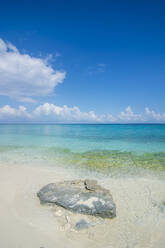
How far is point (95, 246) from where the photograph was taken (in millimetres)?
3586

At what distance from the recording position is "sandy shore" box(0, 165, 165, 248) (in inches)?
144

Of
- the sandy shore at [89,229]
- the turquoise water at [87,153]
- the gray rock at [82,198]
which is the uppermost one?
the gray rock at [82,198]

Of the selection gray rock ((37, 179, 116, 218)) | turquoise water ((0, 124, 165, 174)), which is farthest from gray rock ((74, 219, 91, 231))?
turquoise water ((0, 124, 165, 174))

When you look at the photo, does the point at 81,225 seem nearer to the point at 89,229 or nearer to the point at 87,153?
the point at 89,229

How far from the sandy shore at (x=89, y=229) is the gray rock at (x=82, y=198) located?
0.35 m

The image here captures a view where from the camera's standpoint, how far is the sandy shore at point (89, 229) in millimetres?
3654

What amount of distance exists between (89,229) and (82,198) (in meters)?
1.01

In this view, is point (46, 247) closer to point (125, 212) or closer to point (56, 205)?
point (56, 205)

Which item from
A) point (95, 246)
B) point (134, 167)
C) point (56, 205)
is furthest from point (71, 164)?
point (95, 246)

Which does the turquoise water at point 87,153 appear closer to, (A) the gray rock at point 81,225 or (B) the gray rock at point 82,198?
(B) the gray rock at point 82,198

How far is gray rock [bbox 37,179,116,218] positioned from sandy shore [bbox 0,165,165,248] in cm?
35

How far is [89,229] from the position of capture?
4.13m

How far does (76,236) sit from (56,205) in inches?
58.0

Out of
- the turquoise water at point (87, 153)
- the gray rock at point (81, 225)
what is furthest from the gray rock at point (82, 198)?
the turquoise water at point (87, 153)
